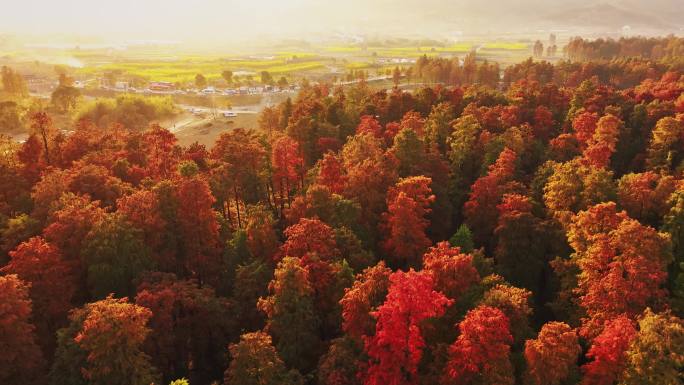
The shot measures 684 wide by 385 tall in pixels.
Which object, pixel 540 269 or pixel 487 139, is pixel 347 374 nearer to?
pixel 540 269

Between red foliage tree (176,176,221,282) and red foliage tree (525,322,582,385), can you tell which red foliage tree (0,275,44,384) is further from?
red foliage tree (525,322,582,385)

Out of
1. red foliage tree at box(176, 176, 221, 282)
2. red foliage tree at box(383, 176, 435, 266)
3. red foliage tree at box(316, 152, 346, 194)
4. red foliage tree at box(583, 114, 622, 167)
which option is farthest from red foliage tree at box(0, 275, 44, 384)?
red foliage tree at box(583, 114, 622, 167)

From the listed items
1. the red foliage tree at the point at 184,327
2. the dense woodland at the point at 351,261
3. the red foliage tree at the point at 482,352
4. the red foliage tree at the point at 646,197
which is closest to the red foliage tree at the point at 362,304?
the dense woodland at the point at 351,261

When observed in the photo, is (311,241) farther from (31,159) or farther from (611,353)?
(31,159)

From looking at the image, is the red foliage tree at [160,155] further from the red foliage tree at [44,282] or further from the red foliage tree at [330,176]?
the red foliage tree at [44,282]

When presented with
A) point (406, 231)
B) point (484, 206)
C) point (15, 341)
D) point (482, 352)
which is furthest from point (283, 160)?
point (482, 352)

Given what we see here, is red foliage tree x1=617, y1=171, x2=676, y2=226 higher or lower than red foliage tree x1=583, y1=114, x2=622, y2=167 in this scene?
lower
